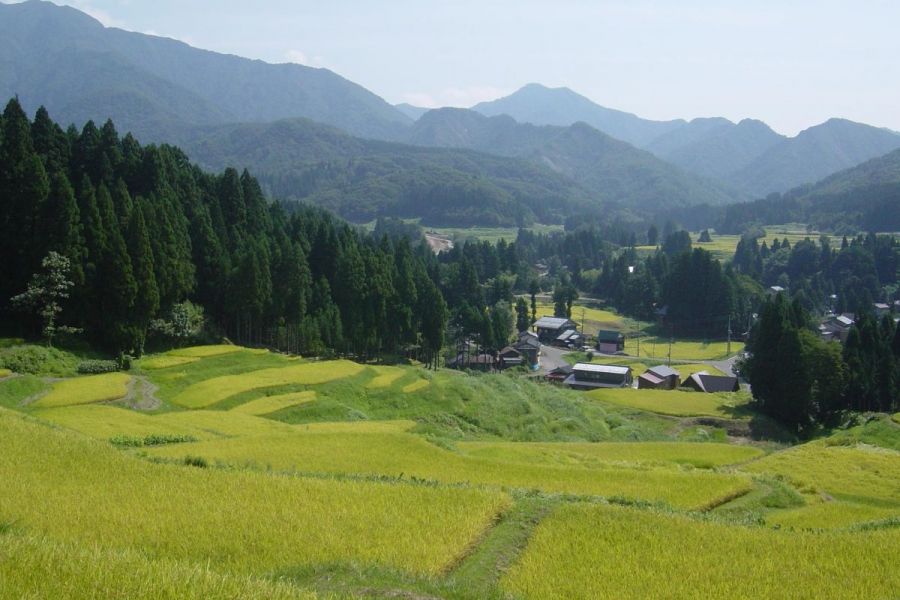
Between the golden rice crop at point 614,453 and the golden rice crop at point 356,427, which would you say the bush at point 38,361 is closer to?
the golden rice crop at point 356,427

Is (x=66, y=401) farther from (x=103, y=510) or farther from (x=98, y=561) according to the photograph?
(x=98, y=561)

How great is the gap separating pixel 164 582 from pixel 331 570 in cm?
385

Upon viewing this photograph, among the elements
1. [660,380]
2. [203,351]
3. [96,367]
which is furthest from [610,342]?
[96,367]

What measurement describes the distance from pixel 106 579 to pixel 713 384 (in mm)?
67585

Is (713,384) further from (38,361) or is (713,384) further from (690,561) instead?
(690,561)

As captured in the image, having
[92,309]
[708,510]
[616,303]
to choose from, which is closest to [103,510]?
[708,510]

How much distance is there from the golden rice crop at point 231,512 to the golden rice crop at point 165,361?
72.4 feet

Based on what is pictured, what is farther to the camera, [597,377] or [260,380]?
[597,377]

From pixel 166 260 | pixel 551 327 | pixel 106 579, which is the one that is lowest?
pixel 551 327

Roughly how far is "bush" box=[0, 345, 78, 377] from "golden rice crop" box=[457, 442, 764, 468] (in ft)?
72.0

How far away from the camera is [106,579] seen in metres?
9.90

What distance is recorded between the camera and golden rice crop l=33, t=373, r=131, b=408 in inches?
1287

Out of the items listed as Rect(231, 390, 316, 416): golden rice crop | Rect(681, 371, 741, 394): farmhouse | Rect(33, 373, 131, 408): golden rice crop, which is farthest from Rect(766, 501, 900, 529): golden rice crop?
Rect(681, 371, 741, 394): farmhouse

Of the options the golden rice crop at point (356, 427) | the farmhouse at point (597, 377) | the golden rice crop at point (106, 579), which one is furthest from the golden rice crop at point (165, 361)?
the farmhouse at point (597, 377)
